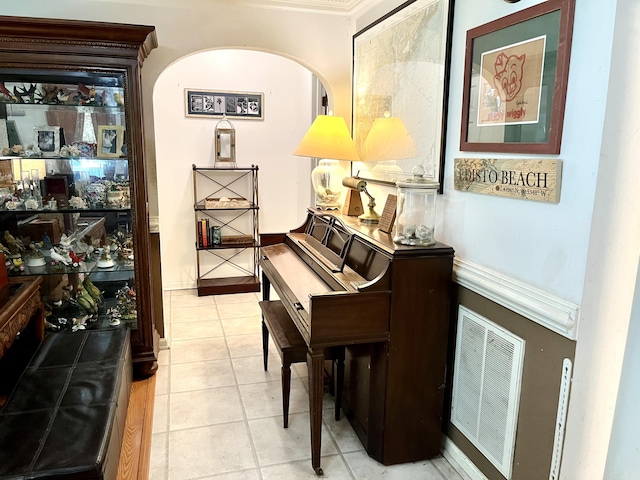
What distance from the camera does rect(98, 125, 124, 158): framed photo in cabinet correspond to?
9.68 ft

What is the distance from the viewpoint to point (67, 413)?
1.85 meters

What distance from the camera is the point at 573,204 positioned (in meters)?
1.52

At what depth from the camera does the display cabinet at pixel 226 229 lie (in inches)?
183

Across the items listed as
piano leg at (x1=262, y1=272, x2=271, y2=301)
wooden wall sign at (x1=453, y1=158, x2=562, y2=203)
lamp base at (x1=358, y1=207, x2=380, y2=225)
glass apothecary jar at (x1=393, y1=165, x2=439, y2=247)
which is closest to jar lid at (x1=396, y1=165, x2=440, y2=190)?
glass apothecary jar at (x1=393, y1=165, x2=439, y2=247)

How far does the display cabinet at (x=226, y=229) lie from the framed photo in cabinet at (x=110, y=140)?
159cm

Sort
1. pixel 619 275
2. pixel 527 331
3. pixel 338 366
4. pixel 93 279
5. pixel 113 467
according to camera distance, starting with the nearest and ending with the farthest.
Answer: pixel 619 275
pixel 527 331
pixel 113 467
pixel 338 366
pixel 93 279

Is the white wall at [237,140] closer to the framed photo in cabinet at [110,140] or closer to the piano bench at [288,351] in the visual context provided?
the framed photo in cabinet at [110,140]

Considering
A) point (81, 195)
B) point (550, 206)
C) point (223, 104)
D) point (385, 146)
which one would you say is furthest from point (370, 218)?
point (223, 104)

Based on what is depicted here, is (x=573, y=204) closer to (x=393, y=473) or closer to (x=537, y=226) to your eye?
(x=537, y=226)

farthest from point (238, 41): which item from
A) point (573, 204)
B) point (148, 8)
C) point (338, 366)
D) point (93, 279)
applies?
point (573, 204)

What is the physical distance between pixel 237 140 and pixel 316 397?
127 inches

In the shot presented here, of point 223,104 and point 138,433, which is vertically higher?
point 223,104

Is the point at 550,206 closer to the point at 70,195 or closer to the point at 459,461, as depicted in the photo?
the point at 459,461

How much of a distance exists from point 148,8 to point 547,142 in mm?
2501
